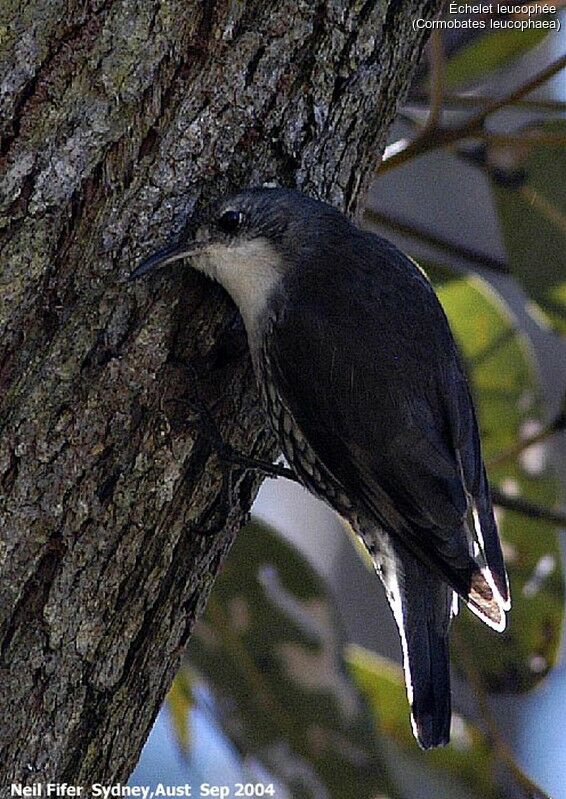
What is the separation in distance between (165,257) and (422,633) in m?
0.88

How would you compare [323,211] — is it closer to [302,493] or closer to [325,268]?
[325,268]

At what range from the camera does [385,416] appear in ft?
8.20

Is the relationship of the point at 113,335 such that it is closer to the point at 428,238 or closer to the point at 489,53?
the point at 428,238

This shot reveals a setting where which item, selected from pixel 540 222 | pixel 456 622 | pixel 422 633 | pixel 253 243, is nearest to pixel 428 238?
pixel 540 222

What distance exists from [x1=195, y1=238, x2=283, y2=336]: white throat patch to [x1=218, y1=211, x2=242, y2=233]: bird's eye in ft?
0.11

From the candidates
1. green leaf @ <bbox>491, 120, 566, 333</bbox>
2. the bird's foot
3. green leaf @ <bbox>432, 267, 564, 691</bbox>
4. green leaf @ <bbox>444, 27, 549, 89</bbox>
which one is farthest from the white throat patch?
green leaf @ <bbox>444, 27, 549, 89</bbox>

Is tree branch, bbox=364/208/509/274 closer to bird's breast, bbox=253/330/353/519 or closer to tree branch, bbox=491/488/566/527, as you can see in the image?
tree branch, bbox=491/488/566/527

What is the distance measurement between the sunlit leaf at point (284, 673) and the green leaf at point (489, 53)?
1.46 metres

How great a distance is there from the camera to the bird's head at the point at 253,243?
2.31 metres

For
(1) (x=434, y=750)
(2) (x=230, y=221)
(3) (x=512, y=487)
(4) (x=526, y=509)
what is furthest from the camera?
(3) (x=512, y=487)

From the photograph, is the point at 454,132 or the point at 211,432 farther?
the point at 454,132

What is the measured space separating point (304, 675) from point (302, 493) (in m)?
2.22

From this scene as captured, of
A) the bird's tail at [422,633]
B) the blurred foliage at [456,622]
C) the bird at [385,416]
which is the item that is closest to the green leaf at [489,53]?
the blurred foliage at [456,622]

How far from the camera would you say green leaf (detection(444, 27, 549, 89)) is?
3.76 meters
